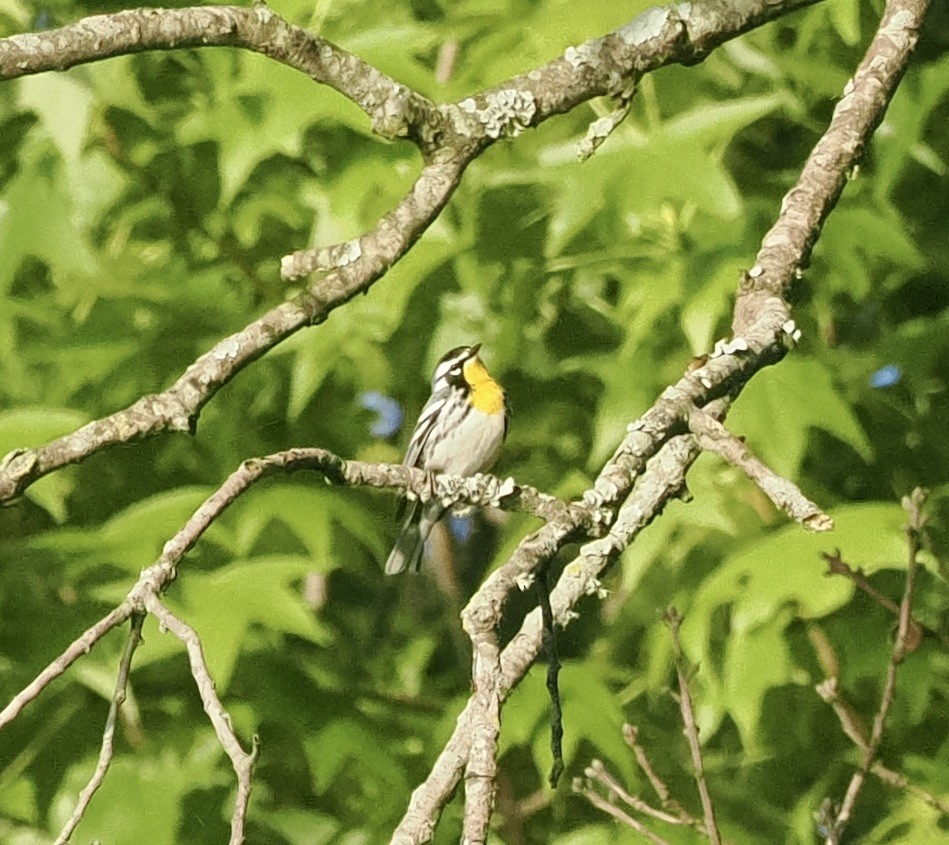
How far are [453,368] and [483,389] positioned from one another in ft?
1.02

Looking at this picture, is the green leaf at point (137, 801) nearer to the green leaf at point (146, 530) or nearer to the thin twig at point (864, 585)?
the green leaf at point (146, 530)

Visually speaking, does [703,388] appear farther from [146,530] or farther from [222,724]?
[146,530]

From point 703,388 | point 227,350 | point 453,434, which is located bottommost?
point 453,434

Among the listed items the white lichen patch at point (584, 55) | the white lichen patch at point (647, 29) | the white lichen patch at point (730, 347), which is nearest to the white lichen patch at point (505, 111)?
the white lichen patch at point (584, 55)

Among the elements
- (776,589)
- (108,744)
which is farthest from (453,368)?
(108,744)

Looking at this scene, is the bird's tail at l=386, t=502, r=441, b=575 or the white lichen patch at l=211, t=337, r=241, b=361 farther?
the bird's tail at l=386, t=502, r=441, b=575

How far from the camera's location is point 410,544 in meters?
4.38

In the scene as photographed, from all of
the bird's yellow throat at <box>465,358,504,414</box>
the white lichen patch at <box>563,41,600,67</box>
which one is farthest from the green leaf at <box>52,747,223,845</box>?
the white lichen patch at <box>563,41,600,67</box>

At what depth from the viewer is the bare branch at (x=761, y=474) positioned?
149 cm

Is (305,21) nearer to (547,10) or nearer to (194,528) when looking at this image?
(547,10)

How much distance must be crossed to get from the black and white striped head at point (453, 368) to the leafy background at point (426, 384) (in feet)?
0.18

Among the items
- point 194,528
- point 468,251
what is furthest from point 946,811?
point 194,528

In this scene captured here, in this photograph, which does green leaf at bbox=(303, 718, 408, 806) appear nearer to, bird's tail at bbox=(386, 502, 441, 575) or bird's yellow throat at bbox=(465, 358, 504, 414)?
bird's tail at bbox=(386, 502, 441, 575)

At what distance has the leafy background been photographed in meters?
3.05
